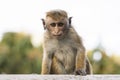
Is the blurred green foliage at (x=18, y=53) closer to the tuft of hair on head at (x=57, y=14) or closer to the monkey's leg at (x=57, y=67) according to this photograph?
the monkey's leg at (x=57, y=67)

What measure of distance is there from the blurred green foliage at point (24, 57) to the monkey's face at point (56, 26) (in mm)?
18808

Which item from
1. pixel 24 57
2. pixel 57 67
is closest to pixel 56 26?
pixel 57 67

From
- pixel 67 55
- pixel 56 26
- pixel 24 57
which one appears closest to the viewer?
pixel 56 26

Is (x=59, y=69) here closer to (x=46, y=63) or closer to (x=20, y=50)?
(x=46, y=63)

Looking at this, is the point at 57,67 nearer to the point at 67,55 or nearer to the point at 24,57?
the point at 67,55

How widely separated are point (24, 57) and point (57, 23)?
2148cm

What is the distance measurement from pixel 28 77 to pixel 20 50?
23.9 m

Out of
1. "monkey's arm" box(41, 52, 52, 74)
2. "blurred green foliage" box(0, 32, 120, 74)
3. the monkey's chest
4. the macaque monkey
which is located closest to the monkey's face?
the macaque monkey

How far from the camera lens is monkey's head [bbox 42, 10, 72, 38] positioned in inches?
408

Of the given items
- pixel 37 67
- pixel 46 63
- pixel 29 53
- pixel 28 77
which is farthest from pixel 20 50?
pixel 28 77

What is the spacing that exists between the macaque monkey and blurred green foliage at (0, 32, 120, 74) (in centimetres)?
1832

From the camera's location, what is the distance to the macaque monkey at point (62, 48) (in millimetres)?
10500

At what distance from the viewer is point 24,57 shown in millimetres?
31797

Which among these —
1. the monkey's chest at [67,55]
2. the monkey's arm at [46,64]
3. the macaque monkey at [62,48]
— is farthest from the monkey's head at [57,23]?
the monkey's arm at [46,64]
